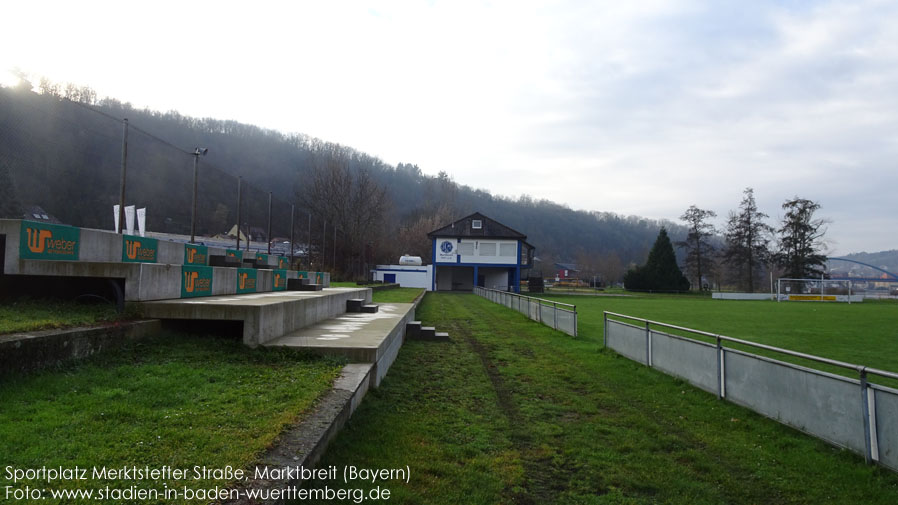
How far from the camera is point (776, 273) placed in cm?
7156

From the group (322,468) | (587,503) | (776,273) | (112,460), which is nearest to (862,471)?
(587,503)

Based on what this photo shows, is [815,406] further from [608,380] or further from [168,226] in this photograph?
[168,226]

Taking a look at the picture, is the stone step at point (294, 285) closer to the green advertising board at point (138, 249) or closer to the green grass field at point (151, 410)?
the green advertising board at point (138, 249)

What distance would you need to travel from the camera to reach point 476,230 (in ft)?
185

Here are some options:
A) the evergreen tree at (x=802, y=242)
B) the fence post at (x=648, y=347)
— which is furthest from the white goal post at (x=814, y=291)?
the fence post at (x=648, y=347)

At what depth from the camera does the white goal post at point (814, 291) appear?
4956 cm

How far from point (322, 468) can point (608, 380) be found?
240 inches

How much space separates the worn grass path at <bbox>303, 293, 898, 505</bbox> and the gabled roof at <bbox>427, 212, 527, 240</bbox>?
154 ft

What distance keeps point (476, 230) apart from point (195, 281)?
1875 inches

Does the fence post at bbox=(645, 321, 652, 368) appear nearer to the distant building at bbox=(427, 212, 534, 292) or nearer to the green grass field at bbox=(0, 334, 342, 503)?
the green grass field at bbox=(0, 334, 342, 503)

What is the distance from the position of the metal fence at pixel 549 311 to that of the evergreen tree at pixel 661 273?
48.1 m

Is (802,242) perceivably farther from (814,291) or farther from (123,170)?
(123,170)

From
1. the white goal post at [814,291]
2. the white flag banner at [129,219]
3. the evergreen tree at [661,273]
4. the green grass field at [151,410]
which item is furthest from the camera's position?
the evergreen tree at [661,273]

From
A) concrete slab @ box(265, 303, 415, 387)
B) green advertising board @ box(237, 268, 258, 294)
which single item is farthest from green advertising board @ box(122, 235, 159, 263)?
concrete slab @ box(265, 303, 415, 387)
